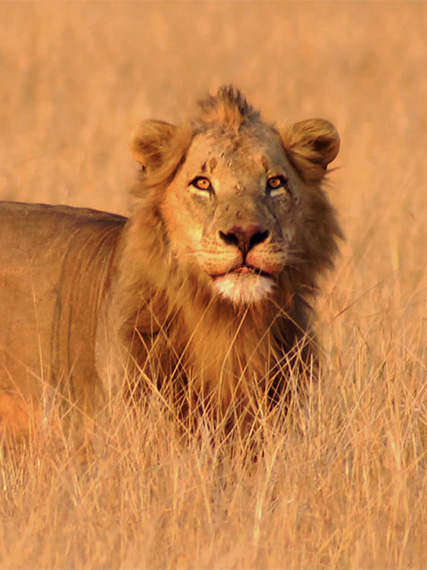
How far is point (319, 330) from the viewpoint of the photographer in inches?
249

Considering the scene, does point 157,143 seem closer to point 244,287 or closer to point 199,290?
point 199,290

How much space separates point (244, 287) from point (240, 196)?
39 cm

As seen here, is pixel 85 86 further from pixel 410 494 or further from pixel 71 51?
pixel 410 494

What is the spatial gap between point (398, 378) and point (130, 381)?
108 centimetres

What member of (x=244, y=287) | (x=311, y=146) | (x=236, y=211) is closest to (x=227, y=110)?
(x=311, y=146)

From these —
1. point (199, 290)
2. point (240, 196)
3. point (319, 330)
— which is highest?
point (240, 196)

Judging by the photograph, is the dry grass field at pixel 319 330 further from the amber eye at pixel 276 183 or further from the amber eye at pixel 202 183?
the amber eye at pixel 202 183

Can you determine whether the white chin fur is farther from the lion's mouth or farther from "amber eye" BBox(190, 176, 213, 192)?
"amber eye" BBox(190, 176, 213, 192)

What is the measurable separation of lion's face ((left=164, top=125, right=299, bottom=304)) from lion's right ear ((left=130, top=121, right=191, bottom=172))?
56 millimetres

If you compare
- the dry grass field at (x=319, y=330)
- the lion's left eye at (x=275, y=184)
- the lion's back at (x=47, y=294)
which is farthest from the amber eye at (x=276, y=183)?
the lion's back at (x=47, y=294)

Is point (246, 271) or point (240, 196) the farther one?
point (240, 196)

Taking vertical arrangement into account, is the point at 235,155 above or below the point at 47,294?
above

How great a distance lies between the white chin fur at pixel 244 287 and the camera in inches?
195

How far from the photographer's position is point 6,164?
37.6 ft
